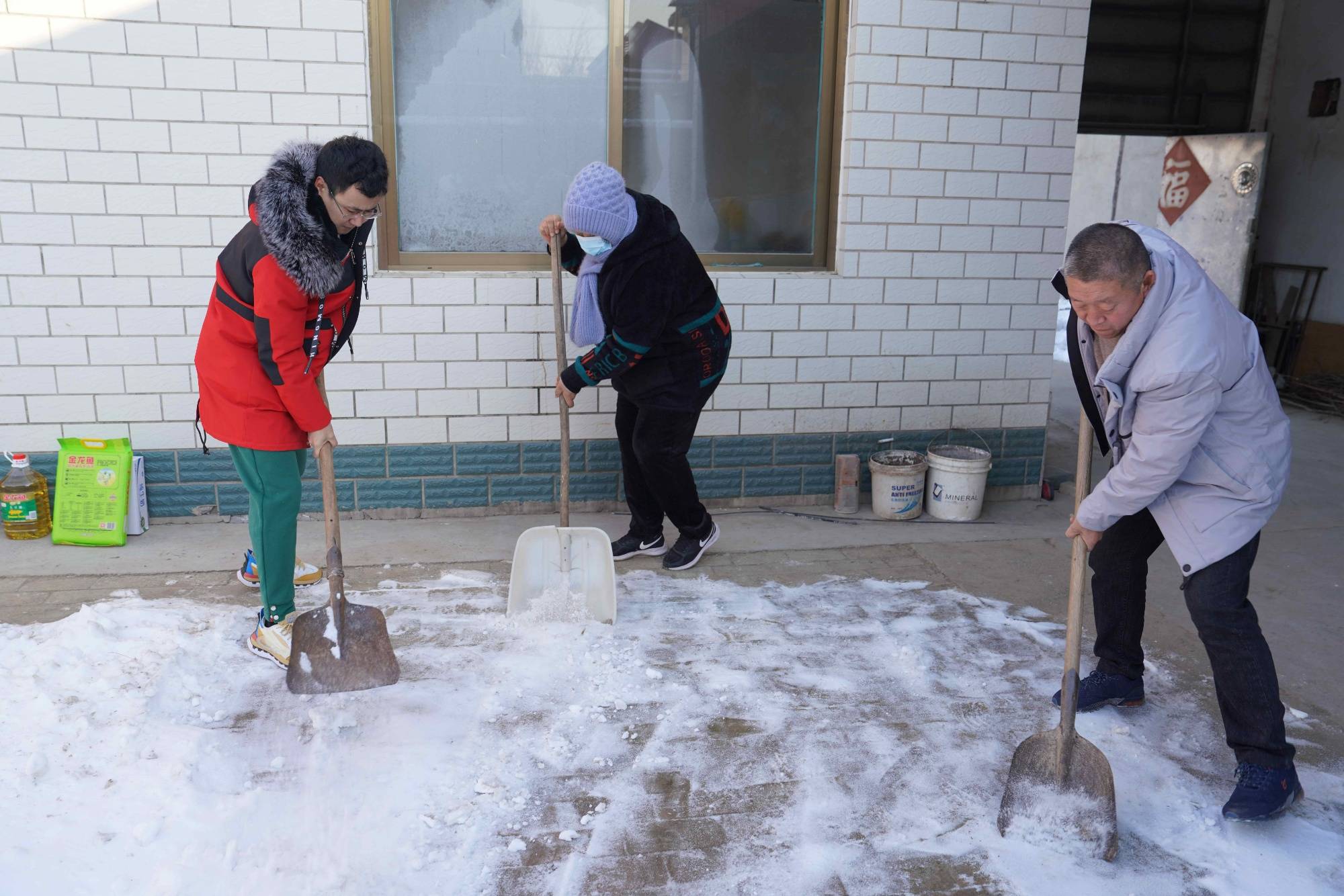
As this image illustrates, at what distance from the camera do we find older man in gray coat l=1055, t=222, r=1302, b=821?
2271 millimetres

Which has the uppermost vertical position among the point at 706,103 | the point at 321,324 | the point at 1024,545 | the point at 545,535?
the point at 706,103

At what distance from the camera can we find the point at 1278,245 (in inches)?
357

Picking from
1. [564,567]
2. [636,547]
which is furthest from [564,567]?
[636,547]

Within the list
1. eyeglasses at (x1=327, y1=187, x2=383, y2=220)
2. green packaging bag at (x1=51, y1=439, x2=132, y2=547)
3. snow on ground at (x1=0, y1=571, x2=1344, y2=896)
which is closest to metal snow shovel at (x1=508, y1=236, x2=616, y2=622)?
snow on ground at (x1=0, y1=571, x2=1344, y2=896)

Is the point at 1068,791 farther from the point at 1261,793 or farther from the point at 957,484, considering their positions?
the point at 957,484

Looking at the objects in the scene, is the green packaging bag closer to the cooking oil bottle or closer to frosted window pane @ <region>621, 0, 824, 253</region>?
the cooking oil bottle

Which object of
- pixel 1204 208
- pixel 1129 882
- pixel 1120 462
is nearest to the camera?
pixel 1129 882

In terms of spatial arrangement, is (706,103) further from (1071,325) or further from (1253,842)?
(1253,842)

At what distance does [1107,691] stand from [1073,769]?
65 centimetres

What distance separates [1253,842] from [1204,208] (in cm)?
779

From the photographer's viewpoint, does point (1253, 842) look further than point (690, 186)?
No

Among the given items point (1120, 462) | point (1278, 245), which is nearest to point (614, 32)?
point (1120, 462)

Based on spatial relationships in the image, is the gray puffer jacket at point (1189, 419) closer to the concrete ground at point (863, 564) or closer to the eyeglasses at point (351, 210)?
the concrete ground at point (863, 564)

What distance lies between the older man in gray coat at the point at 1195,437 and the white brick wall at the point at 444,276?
7.66ft
